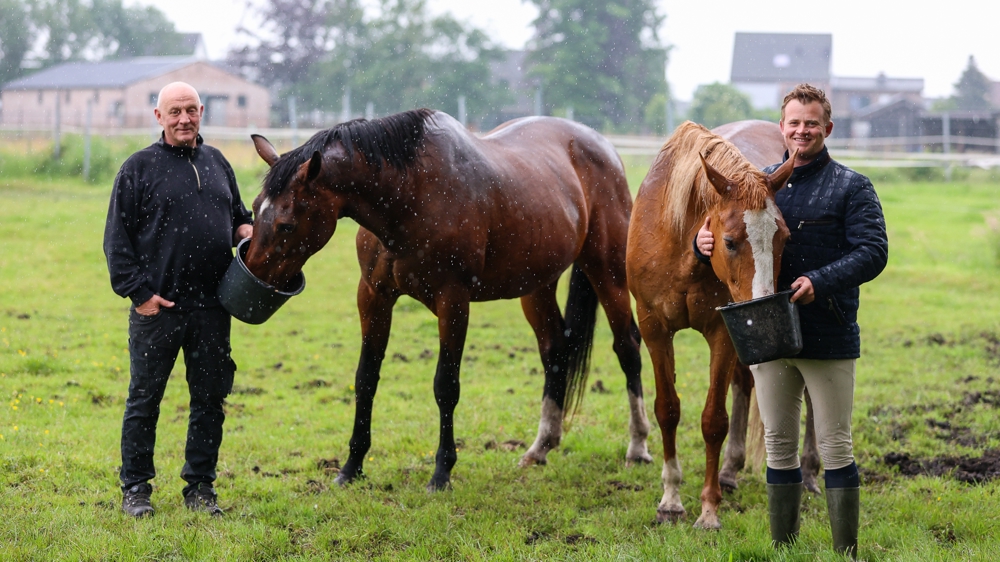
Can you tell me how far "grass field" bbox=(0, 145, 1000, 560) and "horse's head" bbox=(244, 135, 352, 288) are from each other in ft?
4.04

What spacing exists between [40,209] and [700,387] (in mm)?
12124

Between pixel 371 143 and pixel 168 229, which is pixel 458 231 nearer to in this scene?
pixel 371 143

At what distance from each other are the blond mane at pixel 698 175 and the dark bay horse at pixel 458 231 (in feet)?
3.40

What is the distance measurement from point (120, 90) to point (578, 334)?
36.1m

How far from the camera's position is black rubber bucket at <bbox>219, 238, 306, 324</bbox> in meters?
3.95

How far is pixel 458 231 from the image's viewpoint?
15.3ft

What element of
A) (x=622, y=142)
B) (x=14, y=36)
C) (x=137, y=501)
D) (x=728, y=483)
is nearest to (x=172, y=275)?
(x=137, y=501)

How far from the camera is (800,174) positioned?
3.53 metres

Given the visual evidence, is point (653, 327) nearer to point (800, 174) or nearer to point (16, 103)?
point (800, 174)

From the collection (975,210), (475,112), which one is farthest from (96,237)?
(475,112)

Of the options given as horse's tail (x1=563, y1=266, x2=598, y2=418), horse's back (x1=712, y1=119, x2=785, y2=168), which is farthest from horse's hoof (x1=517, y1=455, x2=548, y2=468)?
horse's back (x1=712, y1=119, x2=785, y2=168)

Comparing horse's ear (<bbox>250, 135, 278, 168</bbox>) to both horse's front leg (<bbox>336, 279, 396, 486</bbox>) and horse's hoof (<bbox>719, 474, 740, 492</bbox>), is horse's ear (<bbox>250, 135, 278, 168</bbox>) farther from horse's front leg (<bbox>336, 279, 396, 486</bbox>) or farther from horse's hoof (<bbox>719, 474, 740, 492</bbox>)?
horse's hoof (<bbox>719, 474, 740, 492</bbox>)

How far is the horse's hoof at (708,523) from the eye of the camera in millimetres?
4168

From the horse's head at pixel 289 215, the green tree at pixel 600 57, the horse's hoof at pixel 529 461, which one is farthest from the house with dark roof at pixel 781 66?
the horse's head at pixel 289 215
